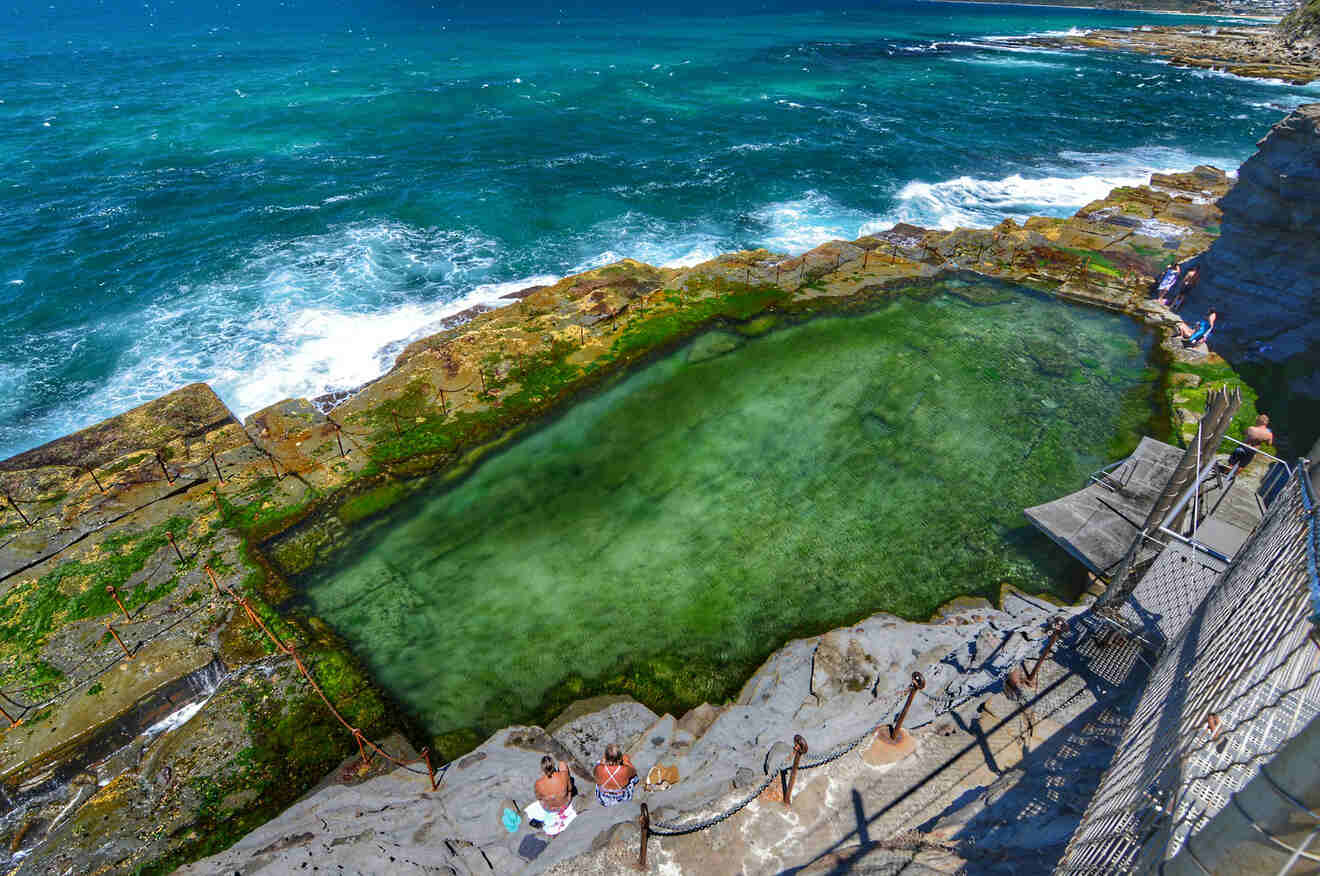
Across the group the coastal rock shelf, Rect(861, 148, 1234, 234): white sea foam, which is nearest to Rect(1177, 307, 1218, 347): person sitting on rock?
the coastal rock shelf

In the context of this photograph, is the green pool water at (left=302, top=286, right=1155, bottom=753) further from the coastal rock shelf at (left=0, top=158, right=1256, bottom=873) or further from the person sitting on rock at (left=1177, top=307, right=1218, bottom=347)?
the person sitting on rock at (left=1177, top=307, right=1218, bottom=347)

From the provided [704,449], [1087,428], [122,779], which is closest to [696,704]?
[704,449]

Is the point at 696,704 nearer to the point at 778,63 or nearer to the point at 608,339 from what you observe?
the point at 608,339

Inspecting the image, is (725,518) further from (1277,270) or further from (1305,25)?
(1305,25)

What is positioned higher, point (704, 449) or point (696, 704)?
point (704, 449)

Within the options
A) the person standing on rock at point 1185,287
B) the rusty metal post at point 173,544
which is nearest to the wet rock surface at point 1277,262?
the person standing on rock at point 1185,287

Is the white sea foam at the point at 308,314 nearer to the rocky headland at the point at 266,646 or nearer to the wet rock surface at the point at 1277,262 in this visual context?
the rocky headland at the point at 266,646
